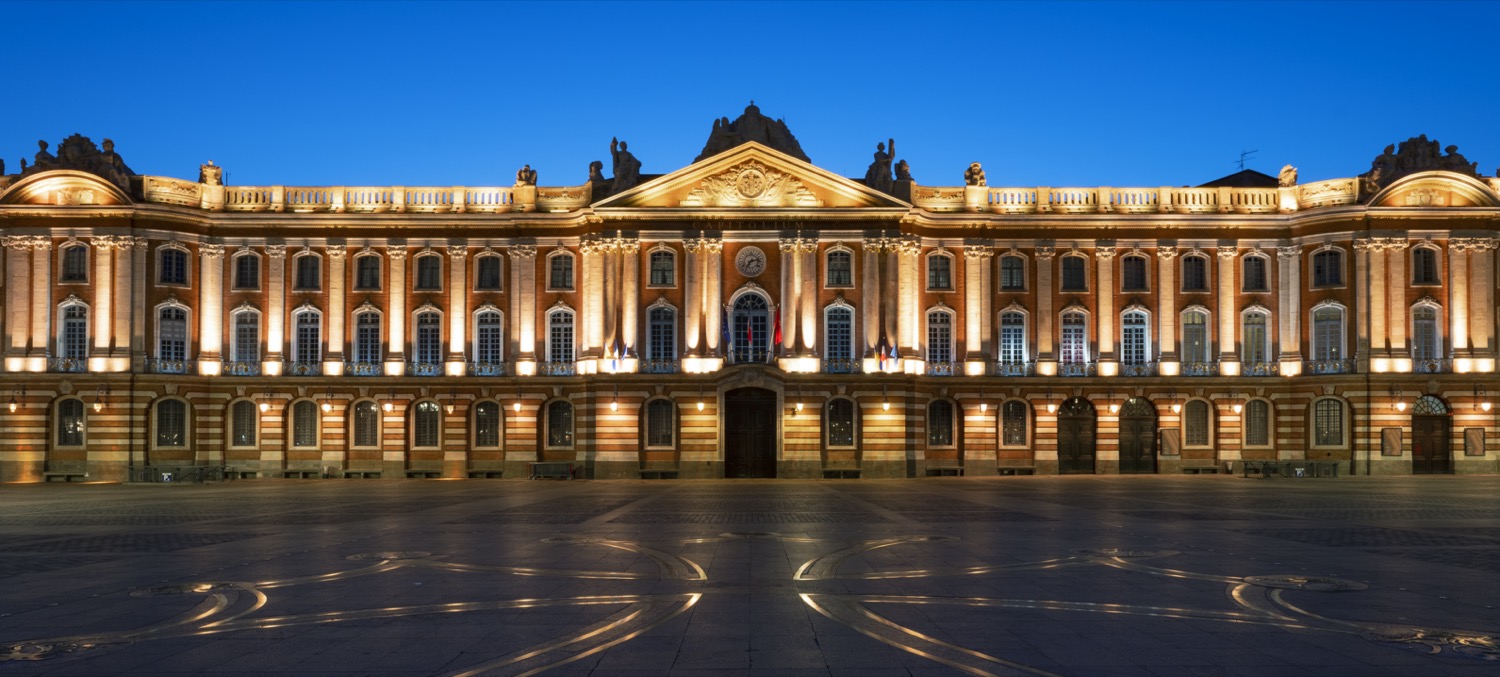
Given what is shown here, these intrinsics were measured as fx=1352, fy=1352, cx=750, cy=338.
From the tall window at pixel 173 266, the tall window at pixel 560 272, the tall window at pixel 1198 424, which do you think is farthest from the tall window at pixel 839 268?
the tall window at pixel 173 266

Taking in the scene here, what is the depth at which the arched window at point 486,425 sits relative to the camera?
64375 mm

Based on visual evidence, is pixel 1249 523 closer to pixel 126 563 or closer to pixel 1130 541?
pixel 1130 541

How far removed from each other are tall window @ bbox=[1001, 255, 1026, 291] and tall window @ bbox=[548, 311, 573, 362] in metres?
20.7

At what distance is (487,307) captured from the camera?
2522 inches

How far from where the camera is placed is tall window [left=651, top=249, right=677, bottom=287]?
62125 millimetres

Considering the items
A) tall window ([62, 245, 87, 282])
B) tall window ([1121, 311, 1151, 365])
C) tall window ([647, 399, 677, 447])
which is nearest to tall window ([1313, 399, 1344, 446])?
tall window ([1121, 311, 1151, 365])

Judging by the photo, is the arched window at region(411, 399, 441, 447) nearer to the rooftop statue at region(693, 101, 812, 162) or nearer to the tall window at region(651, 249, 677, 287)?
the tall window at region(651, 249, 677, 287)

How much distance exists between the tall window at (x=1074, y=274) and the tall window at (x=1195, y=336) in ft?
16.7

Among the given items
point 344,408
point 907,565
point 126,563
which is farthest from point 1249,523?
point 344,408

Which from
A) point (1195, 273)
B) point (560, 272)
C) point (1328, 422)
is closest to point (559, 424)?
point (560, 272)

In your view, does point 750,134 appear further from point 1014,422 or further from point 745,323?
point 1014,422

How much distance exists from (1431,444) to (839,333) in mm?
27726

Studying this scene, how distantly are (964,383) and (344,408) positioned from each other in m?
29.3

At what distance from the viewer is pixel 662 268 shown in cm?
6222
